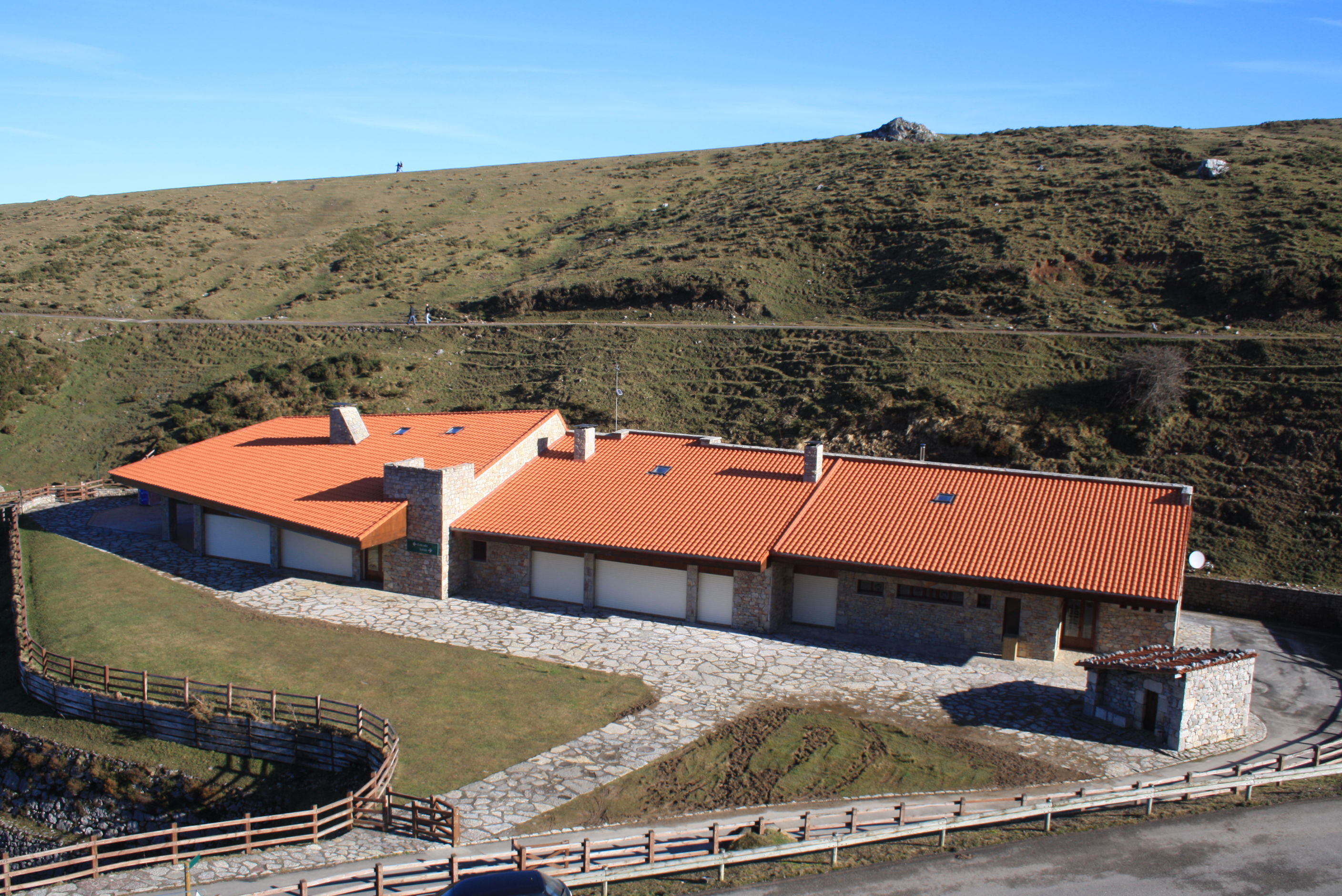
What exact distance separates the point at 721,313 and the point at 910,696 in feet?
136

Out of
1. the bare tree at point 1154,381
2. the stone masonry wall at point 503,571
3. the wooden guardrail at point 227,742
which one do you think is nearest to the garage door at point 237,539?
the stone masonry wall at point 503,571

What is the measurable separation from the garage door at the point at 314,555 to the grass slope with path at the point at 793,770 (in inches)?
642

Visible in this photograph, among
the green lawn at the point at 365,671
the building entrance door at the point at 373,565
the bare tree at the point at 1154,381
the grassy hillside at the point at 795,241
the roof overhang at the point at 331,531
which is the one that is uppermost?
the grassy hillside at the point at 795,241

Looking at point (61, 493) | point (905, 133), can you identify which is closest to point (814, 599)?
point (61, 493)

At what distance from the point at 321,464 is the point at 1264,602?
107 ft

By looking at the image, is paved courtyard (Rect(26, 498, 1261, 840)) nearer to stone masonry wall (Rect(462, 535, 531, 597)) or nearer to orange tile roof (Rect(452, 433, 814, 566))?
stone masonry wall (Rect(462, 535, 531, 597))

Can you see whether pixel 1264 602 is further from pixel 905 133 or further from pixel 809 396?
pixel 905 133

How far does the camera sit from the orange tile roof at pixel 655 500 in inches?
1089

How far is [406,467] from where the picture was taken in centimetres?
2928

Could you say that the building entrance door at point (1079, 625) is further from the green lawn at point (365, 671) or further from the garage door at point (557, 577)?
the garage door at point (557, 577)

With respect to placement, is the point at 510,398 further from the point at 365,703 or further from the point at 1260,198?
the point at 1260,198

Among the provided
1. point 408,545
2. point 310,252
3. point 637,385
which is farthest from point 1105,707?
point 310,252

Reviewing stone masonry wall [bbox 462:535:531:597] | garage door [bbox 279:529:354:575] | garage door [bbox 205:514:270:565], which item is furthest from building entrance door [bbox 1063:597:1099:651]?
garage door [bbox 205:514:270:565]

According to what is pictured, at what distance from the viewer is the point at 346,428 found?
35156 mm
